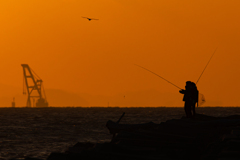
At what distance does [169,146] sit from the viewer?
13.5 meters

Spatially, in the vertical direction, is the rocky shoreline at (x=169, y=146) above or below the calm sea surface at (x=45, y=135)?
above

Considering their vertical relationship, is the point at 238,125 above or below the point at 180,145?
below

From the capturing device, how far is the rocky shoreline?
12.3 meters

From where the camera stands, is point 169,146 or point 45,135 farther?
point 45,135

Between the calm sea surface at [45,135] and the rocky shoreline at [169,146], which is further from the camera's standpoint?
the calm sea surface at [45,135]

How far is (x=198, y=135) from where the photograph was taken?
630 inches

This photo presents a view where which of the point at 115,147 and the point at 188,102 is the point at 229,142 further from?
the point at 188,102

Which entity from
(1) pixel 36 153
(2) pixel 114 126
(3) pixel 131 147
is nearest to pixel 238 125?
(2) pixel 114 126

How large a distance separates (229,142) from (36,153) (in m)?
18.9

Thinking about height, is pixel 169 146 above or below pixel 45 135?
above

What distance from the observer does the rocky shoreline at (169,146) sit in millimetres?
12266

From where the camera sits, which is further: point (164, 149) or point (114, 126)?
point (114, 126)

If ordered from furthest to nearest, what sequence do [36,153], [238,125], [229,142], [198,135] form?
1. [36,153]
2. [238,125]
3. [198,135]
4. [229,142]

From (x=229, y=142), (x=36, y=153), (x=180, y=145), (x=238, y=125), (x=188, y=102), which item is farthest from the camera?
(x=36, y=153)
